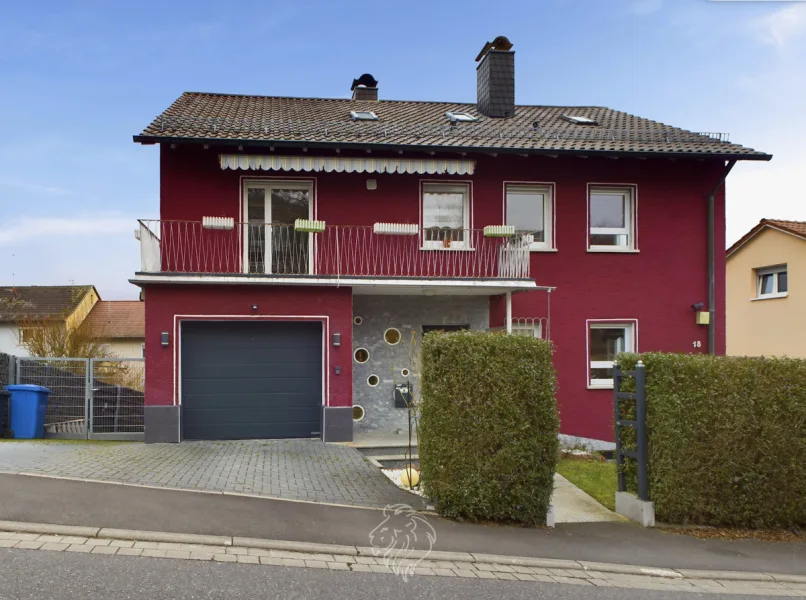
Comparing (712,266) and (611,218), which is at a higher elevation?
(611,218)

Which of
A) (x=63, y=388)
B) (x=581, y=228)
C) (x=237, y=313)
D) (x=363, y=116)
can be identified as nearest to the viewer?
(x=237, y=313)

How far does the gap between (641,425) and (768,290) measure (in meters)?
20.9

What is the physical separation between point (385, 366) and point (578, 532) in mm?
7790

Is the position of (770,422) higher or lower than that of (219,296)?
lower

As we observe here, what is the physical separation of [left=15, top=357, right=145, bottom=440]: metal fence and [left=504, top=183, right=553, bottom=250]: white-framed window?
822cm

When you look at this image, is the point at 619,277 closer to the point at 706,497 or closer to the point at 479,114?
the point at 479,114

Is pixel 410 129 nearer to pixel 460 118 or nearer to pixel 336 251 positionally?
pixel 460 118

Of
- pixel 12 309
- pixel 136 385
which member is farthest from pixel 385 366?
pixel 12 309

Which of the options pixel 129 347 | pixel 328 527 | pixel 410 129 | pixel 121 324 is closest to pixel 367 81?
pixel 410 129

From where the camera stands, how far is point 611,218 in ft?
53.7

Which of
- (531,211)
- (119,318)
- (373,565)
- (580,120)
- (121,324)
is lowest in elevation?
(373,565)

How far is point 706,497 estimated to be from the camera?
835 centimetres

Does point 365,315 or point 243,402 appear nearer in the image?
point 243,402

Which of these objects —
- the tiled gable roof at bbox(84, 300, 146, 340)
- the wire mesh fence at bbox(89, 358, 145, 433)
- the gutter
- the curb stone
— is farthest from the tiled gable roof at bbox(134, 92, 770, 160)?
the tiled gable roof at bbox(84, 300, 146, 340)
